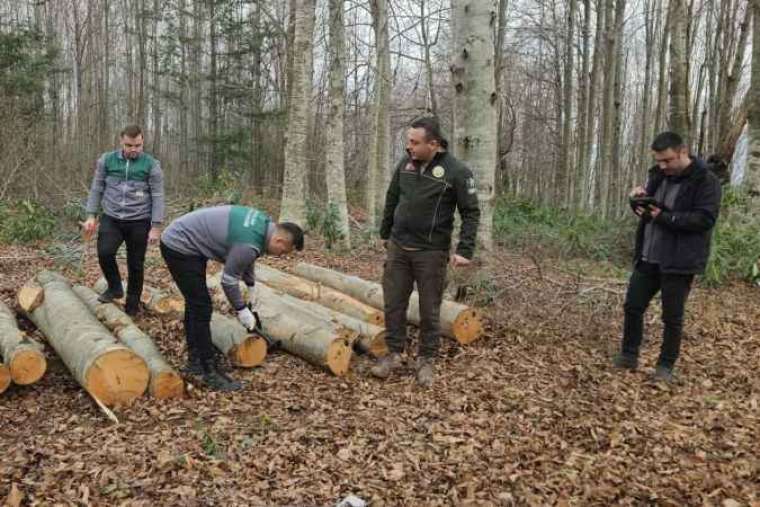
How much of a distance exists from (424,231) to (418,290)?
0.50 metres

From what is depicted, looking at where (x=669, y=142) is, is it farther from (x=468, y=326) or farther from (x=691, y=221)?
(x=468, y=326)

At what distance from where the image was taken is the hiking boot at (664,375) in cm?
482

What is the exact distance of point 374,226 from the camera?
12469mm

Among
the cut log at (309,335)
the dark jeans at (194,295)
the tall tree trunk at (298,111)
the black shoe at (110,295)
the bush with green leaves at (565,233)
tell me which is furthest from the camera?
the bush with green leaves at (565,233)

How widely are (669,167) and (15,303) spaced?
6.15 metres

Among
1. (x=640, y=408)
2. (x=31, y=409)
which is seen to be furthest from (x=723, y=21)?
(x=31, y=409)

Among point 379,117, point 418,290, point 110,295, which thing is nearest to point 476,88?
point 418,290

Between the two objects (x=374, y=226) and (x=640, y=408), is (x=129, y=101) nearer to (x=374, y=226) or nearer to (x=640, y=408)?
(x=374, y=226)

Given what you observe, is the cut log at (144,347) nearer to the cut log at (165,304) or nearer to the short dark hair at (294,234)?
the cut log at (165,304)

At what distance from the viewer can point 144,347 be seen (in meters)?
4.61

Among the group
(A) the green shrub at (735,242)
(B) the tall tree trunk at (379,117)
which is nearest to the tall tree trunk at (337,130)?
(B) the tall tree trunk at (379,117)

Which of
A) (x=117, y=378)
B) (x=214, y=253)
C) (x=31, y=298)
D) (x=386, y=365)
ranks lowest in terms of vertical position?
(x=386, y=365)

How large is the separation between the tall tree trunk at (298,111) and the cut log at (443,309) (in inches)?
142

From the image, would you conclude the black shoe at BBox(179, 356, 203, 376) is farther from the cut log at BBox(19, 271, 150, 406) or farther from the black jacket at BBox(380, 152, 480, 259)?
the black jacket at BBox(380, 152, 480, 259)
